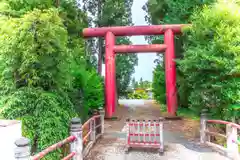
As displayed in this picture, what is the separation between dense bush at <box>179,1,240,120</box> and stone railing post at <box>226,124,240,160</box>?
174 centimetres

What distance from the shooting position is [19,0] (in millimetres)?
8398

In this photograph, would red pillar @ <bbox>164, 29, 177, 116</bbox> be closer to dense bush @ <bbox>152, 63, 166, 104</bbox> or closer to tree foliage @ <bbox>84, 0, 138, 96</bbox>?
dense bush @ <bbox>152, 63, 166, 104</bbox>

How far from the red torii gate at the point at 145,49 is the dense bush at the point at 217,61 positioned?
3217 millimetres

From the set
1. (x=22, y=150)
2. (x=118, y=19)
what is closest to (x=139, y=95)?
(x=118, y=19)

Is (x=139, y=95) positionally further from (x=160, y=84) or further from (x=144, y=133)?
(x=144, y=133)

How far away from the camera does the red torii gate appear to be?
1138cm

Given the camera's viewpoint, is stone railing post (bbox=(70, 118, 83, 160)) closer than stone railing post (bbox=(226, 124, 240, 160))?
Yes

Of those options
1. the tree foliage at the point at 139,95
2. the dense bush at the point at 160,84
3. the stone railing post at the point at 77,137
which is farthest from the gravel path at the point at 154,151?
the tree foliage at the point at 139,95

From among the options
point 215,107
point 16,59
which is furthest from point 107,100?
point 16,59

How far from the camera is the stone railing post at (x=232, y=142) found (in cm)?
524

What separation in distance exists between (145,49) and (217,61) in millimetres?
5192

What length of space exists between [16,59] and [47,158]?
2.65 meters

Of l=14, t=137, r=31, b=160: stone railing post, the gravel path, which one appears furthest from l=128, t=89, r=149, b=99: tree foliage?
l=14, t=137, r=31, b=160: stone railing post

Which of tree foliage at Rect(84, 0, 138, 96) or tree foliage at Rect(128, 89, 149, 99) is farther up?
tree foliage at Rect(84, 0, 138, 96)
